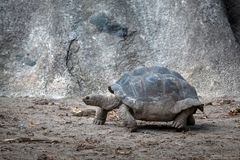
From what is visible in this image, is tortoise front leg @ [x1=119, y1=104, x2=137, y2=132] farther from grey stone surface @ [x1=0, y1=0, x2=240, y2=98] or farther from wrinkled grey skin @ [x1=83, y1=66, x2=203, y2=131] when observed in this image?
grey stone surface @ [x1=0, y1=0, x2=240, y2=98]

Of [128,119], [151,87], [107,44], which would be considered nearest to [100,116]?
[128,119]

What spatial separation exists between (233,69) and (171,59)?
4.81ft

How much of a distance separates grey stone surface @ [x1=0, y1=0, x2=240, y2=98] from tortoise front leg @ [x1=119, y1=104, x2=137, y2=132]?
14.1 ft

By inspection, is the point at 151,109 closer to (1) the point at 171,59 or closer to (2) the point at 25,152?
(2) the point at 25,152

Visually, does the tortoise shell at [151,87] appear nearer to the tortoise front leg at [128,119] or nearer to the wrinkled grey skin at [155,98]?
the wrinkled grey skin at [155,98]

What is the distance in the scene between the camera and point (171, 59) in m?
12.3

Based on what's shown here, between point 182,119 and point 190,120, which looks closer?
point 182,119

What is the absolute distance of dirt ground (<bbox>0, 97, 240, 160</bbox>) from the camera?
5355 mm

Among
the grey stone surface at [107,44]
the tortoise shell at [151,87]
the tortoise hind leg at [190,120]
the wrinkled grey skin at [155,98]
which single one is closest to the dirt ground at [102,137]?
the tortoise hind leg at [190,120]

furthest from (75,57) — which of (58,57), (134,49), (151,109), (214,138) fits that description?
(214,138)

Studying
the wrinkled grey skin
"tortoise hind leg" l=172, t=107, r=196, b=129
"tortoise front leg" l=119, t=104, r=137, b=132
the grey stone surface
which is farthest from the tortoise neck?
the grey stone surface

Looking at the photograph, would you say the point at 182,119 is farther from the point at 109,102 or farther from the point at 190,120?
the point at 109,102

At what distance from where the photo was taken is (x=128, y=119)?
702cm

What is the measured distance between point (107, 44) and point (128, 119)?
216 inches
